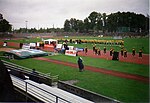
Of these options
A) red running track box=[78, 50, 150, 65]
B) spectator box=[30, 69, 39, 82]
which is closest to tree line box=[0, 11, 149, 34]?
red running track box=[78, 50, 150, 65]

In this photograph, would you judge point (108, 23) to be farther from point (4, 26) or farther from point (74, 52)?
point (4, 26)

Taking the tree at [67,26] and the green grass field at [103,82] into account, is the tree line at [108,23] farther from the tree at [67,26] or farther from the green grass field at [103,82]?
the green grass field at [103,82]

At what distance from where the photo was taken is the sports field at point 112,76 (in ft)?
10.5

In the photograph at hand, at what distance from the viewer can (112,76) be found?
135 inches

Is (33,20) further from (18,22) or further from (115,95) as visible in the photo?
(115,95)

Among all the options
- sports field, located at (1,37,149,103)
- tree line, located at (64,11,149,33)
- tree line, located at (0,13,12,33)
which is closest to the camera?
sports field, located at (1,37,149,103)

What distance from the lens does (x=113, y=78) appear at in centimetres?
340

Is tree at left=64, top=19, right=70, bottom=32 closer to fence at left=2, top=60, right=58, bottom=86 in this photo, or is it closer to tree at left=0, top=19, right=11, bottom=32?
fence at left=2, top=60, right=58, bottom=86

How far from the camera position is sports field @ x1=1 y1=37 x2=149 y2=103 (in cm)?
319

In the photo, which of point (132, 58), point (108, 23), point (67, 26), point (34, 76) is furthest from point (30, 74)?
point (132, 58)

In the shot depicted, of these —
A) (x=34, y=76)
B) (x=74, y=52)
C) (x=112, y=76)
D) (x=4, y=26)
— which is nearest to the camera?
(x=112, y=76)

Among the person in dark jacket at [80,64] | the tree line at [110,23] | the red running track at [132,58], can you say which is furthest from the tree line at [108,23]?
the person in dark jacket at [80,64]

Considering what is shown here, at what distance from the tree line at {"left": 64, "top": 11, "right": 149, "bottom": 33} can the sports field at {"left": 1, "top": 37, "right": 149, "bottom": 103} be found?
18cm

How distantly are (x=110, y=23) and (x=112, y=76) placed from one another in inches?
30.8
